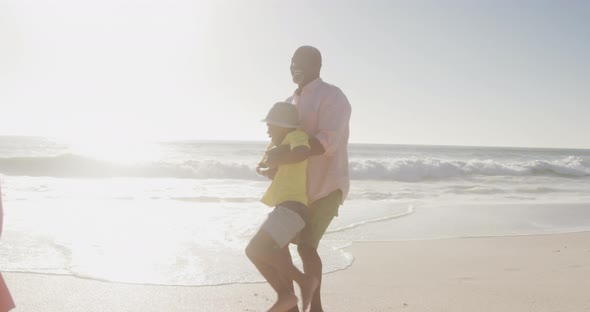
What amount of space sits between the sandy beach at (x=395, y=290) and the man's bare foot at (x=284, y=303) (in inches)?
40.6

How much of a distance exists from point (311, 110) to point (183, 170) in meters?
19.5

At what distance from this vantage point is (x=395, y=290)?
4902mm

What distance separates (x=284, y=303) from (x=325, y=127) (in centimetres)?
104

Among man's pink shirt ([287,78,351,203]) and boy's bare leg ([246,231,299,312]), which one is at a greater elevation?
man's pink shirt ([287,78,351,203])

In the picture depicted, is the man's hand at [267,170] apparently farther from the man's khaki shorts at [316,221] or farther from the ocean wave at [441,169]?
the ocean wave at [441,169]

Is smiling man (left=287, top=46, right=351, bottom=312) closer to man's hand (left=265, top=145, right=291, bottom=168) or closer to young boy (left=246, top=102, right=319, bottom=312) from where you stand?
young boy (left=246, top=102, right=319, bottom=312)

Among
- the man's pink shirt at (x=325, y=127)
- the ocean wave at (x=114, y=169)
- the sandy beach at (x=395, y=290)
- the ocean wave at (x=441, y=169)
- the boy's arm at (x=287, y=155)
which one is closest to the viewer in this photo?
the boy's arm at (x=287, y=155)

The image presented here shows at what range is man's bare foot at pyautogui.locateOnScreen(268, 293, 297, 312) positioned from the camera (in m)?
3.30

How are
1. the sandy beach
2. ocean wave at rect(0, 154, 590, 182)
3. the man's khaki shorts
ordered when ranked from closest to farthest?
the man's khaki shorts
the sandy beach
ocean wave at rect(0, 154, 590, 182)

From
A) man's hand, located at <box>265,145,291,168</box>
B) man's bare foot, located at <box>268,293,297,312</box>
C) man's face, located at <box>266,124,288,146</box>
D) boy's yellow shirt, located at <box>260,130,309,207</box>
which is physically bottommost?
man's bare foot, located at <box>268,293,297,312</box>

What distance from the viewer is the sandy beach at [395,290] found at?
436cm

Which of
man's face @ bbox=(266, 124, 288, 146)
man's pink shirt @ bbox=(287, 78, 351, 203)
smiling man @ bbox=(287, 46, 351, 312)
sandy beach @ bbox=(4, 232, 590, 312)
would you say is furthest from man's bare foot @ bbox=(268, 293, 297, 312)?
sandy beach @ bbox=(4, 232, 590, 312)

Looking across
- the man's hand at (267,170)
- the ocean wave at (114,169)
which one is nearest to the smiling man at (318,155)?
the man's hand at (267,170)

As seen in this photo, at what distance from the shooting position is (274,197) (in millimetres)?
3455
